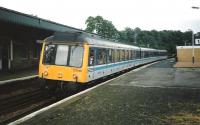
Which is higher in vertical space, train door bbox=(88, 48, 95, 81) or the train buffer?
train door bbox=(88, 48, 95, 81)

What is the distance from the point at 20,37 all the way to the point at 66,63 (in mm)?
12710

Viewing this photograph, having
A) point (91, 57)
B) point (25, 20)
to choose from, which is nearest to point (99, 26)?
point (25, 20)

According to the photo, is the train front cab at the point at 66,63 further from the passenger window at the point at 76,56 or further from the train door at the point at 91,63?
the train door at the point at 91,63

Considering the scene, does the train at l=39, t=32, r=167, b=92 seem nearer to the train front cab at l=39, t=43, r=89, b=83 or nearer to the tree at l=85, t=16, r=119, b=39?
the train front cab at l=39, t=43, r=89, b=83

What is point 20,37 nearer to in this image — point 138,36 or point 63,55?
point 63,55

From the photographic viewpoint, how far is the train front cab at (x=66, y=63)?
1338 centimetres

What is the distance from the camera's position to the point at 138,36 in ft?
443

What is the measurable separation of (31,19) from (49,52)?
8507 mm

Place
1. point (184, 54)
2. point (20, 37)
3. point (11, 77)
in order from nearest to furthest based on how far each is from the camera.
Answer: point (11, 77) < point (20, 37) < point (184, 54)

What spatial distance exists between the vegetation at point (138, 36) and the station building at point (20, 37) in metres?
40.3

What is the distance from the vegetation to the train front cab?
52306 mm

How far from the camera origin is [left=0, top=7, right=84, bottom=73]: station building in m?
20.1

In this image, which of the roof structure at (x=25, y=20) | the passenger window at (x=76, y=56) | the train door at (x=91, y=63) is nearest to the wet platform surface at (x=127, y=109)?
the train door at (x=91, y=63)

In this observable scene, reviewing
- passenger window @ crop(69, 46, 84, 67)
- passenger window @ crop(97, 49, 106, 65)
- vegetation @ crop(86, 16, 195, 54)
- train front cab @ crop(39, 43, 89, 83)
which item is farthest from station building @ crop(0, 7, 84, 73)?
vegetation @ crop(86, 16, 195, 54)
